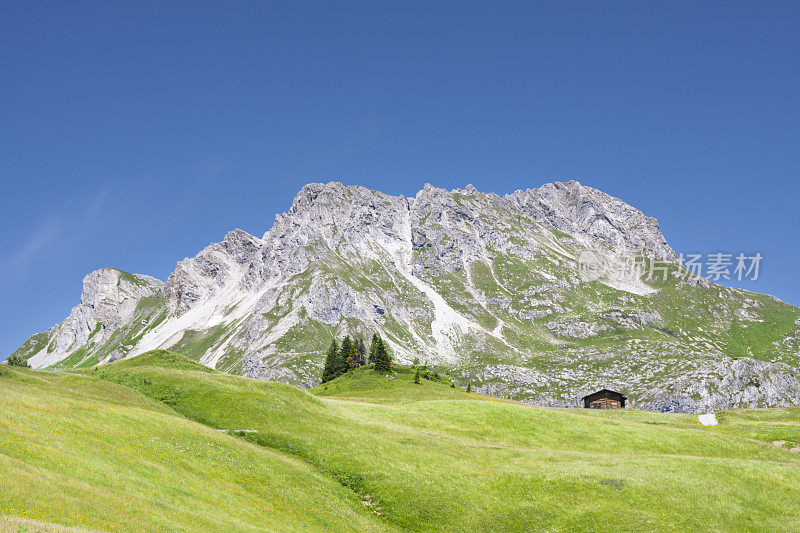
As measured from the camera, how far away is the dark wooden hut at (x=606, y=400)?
461 ft

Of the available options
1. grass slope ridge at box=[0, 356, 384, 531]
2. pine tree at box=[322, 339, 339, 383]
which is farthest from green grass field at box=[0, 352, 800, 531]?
pine tree at box=[322, 339, 339, 383]

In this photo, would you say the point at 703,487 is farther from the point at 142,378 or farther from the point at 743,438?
the point at 142,378

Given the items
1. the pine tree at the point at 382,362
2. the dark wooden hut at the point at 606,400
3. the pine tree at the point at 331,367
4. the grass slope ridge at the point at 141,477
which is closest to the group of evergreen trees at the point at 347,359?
the pine tree at the point at 331,367

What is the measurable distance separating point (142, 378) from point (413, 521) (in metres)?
49.8

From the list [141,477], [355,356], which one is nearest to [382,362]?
[355,356]

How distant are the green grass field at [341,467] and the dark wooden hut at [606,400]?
62.6 m

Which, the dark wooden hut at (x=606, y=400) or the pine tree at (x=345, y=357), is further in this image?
the pine tree at (x=345, y=357)

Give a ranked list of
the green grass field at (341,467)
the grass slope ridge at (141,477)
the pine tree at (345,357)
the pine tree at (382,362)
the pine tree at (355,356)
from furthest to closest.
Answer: the pine tree at (345,357) → the pine tree at (355,356) → the pine tree at (382,362) → the green grass field at (341,467) → the grass slope ridge at (141,477)

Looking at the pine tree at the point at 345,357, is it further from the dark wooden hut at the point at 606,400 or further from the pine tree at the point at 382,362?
the dark wooden hut at the point at 606,400

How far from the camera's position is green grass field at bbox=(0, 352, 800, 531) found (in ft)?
105

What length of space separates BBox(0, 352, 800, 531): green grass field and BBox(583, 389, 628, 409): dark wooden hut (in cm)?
6263

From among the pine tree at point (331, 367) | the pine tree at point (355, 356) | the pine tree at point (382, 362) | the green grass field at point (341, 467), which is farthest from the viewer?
the pine tree at point (331, 367)

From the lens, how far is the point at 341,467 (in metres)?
51.9

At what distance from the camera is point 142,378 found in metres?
77.2
